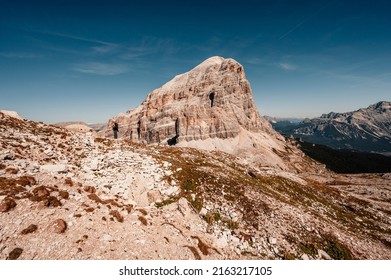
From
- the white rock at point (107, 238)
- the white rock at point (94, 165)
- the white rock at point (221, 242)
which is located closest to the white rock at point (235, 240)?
the white rock at point (221, 242)

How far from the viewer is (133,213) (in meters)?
22.2

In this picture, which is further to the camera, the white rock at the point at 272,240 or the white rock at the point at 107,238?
the white rock at the point at 272,240

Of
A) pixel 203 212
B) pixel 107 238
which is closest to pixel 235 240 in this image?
pixel 203 212

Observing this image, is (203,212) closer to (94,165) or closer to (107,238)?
(107,238)

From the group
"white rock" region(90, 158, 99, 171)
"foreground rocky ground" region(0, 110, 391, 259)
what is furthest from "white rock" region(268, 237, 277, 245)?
"white rock" region(90, 158, 99, 171)

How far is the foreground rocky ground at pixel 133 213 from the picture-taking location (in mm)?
16531

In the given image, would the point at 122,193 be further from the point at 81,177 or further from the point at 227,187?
the point at 227,187

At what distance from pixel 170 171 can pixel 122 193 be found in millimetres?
9315

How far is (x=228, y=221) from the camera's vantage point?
25.0 m

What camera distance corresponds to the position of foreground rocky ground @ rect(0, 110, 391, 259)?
16.5m

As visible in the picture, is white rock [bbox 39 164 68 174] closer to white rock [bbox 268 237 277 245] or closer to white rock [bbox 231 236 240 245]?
white rock [bbox 231 236 240 245]

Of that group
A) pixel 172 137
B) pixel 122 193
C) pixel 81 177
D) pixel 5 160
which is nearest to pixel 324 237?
pixel 122 193

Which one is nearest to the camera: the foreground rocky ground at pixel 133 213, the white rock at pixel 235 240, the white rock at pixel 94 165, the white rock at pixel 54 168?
the foreground rocky ground at pixel 133 213

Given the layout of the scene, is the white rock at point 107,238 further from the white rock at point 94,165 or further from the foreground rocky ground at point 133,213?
the white rock at point 94,165
